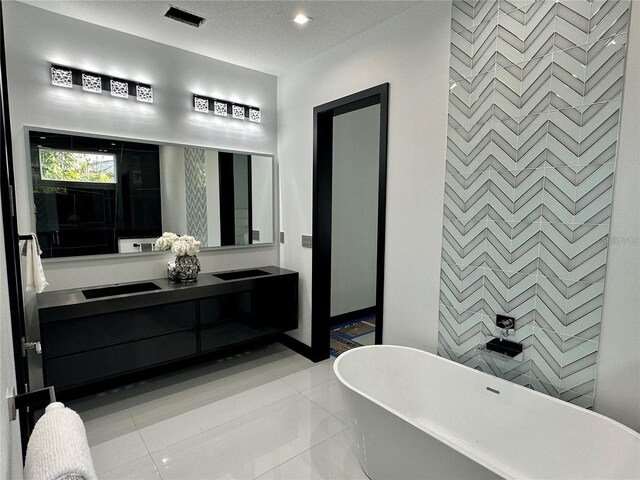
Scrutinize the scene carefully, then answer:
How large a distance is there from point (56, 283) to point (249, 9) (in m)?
2.54

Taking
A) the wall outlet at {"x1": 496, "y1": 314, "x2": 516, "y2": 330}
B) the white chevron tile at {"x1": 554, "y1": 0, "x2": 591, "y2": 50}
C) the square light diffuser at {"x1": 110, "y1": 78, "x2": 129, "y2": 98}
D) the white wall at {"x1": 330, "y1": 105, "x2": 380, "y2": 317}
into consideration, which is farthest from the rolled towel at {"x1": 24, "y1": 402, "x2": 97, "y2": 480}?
the white wall at {"x1": 330, "y1": 105, "x2": 380, "y2": 317}

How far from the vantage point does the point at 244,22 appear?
270 centimetres

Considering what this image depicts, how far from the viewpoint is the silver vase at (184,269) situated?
314 centimetres

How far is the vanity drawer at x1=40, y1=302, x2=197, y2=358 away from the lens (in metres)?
2.41

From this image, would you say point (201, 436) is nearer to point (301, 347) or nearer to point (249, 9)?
point (301, 347)

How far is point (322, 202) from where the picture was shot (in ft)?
11.4

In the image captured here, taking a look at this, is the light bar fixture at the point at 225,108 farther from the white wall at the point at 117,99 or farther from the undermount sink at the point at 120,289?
the undermount sink at the point at 120,289

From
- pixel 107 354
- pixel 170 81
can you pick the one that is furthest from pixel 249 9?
pixel 107 354

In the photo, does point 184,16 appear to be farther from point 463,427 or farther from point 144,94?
point 463,427

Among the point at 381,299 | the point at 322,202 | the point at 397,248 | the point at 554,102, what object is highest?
the point at 554,102

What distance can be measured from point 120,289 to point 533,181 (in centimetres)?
315

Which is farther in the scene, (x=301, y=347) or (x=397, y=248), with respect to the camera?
(x=301, y=347)

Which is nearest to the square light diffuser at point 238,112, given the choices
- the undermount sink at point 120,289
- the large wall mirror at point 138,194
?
the large wall mirror at point 138,194

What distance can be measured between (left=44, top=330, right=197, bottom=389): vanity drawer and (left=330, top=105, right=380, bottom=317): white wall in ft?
6.89
